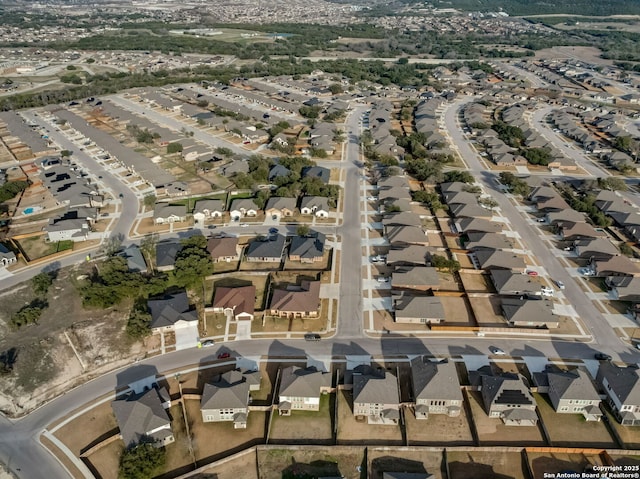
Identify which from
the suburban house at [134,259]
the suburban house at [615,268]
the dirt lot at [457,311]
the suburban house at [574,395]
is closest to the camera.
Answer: the suburban house at [574,395]

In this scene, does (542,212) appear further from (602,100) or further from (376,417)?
(602,100)

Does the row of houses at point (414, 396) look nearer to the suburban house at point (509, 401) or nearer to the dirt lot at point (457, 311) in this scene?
the suburban house at point (509, 401)

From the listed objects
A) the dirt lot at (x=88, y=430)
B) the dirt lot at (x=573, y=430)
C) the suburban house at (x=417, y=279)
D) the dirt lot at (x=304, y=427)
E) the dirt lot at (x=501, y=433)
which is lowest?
the dirt lot at (x=88, y=430)

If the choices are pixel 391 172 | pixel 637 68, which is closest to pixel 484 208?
pixel 391 172

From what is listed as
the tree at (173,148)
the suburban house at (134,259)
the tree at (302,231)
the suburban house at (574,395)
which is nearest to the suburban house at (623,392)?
the suburban house at (574,395)

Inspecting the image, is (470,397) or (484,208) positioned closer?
(470,397)
